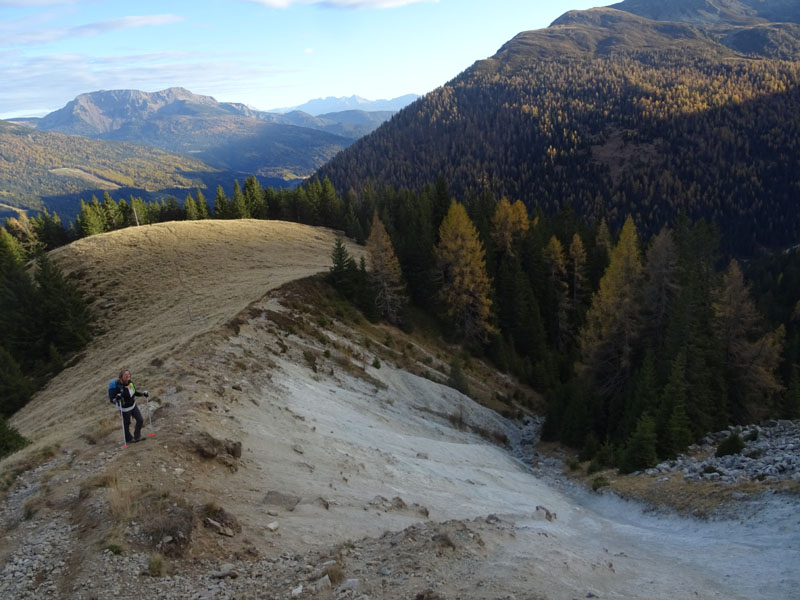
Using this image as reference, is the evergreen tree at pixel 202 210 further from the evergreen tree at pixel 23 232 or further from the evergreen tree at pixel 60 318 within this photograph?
the evergreen tree at pixel 60 318

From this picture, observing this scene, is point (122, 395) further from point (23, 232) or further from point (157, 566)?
point (23, 232)

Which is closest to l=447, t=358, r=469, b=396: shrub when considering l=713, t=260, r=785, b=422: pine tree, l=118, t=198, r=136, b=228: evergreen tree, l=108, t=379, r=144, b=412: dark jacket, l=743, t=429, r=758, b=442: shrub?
l=743, t=429, r=758, b=442: shrub

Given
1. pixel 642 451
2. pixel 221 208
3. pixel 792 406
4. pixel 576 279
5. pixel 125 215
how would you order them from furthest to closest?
1. pixel 125 215
2. pixel 221 208
3. pixel 576 279
4. pixel 792 406
5. pixel 642 451

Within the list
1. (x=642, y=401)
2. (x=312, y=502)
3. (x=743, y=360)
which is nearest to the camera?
(x=312, y=502)

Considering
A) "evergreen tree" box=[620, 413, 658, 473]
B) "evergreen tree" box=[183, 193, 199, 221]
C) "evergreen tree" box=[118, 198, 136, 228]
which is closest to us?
"evergreen tree" box=[620, 413, 658, 473]

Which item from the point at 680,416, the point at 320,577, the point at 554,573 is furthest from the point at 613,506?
the point at 320,577

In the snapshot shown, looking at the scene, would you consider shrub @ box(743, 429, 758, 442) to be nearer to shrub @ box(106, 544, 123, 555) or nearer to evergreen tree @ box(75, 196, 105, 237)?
shrub @ box(106, 544, 123, 555)

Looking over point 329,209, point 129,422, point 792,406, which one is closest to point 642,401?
point 792,406
